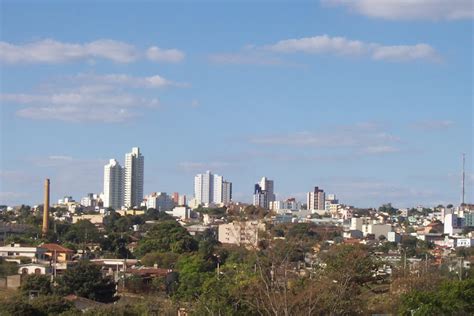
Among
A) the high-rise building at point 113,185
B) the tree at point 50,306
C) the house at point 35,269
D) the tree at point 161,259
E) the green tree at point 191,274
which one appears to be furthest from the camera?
the high-rise building at point 113,185

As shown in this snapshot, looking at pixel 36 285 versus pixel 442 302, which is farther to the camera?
pixel 36 285

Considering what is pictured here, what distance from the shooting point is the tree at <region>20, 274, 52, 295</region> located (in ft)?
95.1

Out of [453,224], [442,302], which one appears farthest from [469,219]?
[442,302]

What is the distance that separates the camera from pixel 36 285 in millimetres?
29422

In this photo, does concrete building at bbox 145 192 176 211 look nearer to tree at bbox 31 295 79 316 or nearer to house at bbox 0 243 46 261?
house at bbox 0 243 46 261

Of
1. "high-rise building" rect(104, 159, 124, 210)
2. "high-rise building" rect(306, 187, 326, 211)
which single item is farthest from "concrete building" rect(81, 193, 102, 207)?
"high-rise building" rect(306, 187, 326, 211)

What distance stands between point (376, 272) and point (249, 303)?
11.2 m

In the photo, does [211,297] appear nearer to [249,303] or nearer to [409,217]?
[249,303]

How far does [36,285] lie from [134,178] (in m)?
94.3

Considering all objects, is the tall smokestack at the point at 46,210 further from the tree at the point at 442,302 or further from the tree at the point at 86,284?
the tree at the point at 442,302

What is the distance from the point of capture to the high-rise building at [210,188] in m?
141

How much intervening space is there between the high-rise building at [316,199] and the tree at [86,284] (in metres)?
104

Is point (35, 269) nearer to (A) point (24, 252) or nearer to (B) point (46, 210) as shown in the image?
(A) point (24, 252)

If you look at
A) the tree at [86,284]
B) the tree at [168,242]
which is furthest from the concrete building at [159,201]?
the tree at [86,284]
